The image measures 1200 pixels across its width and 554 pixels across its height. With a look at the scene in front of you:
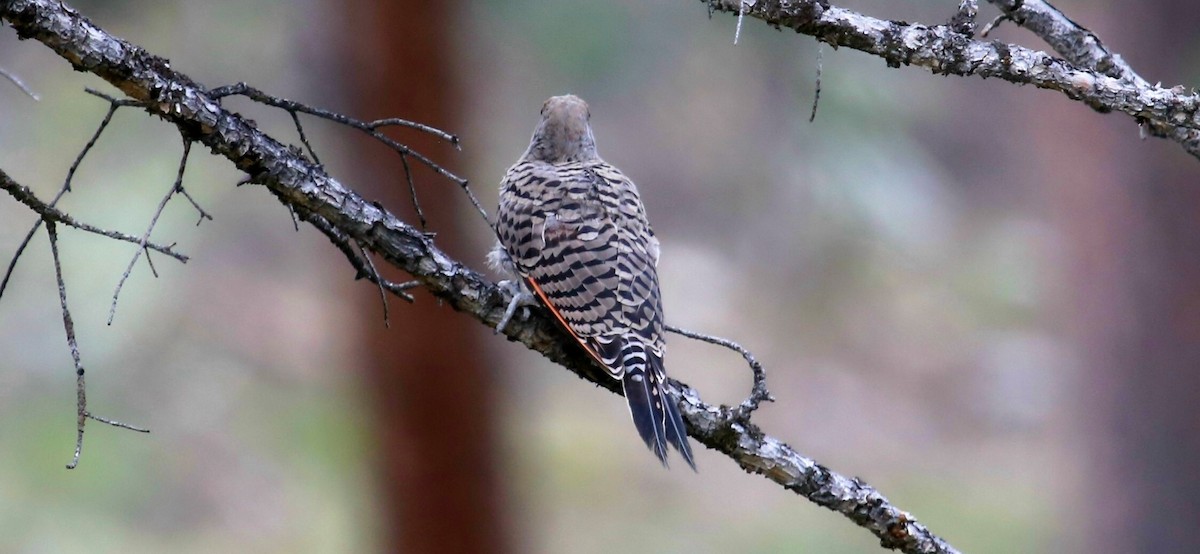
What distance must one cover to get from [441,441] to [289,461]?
19.1 ft

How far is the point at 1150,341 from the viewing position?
1006cm

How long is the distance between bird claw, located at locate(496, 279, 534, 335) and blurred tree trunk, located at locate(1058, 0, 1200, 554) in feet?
24.0

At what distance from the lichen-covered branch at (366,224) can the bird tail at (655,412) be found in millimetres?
66

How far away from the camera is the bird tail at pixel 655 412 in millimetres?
3625

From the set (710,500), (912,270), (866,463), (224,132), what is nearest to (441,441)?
(224,132)

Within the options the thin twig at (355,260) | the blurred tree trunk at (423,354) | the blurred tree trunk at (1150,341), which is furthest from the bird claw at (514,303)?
the blurred tree trunk at (1150,341)

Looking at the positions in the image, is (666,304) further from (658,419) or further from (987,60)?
(987,60)

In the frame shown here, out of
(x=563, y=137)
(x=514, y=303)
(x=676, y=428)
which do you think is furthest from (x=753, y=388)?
(x=563, y=137)

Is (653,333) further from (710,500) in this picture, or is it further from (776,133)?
(776,133)

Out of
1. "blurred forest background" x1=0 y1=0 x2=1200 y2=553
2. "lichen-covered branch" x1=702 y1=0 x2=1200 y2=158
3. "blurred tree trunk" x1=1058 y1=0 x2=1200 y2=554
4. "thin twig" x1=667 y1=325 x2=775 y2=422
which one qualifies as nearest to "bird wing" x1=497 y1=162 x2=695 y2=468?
"thin twig" x1=667 y1=325 x2=775 y2=422

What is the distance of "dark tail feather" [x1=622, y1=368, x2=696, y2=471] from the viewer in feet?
11.9

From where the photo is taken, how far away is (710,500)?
48.1 ft

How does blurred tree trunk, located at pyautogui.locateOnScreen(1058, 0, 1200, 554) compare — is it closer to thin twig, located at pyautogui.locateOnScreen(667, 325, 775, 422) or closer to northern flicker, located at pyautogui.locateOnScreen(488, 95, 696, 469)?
northern flicker, located at pyautogui.locateOnScreen(488, 95, 696, 469)

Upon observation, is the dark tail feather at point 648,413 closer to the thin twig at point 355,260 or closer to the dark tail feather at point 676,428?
the dark tail feather at point 676,428
